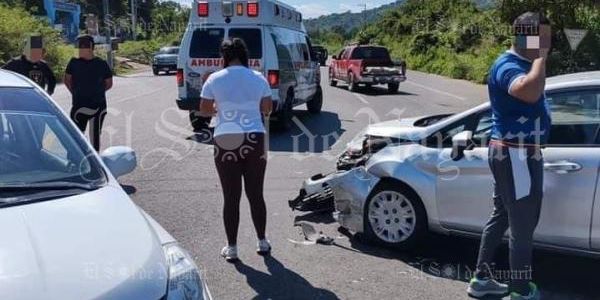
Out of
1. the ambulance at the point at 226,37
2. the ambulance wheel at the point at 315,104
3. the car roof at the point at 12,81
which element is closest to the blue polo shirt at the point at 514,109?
the car roof at the point at 12,81

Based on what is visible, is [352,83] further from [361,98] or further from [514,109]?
[514,109]

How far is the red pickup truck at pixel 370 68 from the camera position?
83.9ft

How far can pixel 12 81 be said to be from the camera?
157 inches

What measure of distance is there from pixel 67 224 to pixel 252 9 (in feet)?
34.4

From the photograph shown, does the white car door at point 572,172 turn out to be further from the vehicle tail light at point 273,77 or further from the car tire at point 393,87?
the car tire at point 393,87

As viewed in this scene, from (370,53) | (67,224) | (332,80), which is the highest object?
(370,53)

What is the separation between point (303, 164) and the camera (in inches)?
398

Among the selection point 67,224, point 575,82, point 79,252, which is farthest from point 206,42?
point 79,252

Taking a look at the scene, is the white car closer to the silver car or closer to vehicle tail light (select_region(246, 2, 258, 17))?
the silver car

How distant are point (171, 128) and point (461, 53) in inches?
1239

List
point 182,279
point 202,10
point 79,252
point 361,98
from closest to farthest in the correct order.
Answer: point 79,252
point 182,279
point 202,10
point 361,98

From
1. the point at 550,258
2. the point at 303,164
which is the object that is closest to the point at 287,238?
the point at 550,258

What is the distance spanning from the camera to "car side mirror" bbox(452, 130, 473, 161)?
5098 mm

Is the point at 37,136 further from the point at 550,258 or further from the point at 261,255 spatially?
the point at 550,258
